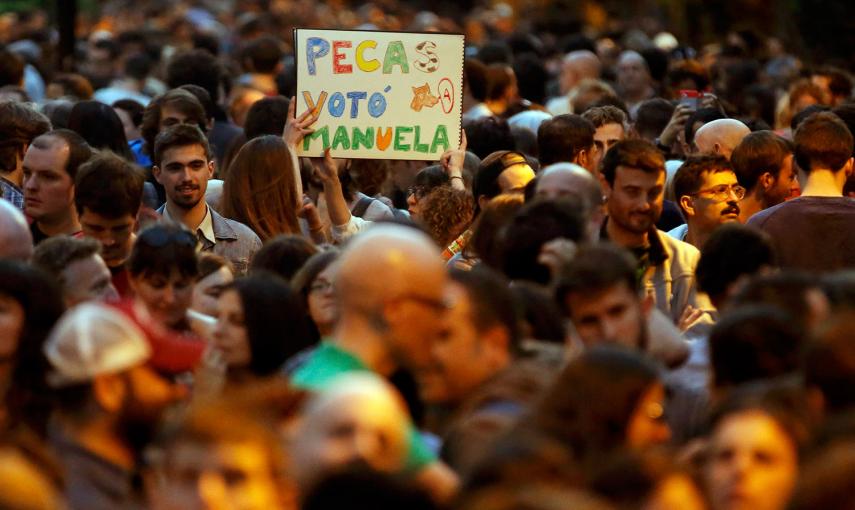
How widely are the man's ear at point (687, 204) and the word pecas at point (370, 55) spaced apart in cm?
194

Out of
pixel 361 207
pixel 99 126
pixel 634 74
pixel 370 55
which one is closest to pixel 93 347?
pixel 361 207

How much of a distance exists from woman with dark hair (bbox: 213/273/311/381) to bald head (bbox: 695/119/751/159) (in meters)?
5.42

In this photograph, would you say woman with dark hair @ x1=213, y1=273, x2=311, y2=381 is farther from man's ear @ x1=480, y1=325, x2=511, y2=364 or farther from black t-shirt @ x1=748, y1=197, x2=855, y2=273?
black t-shirt @ x1=748, y1=197, x2=855, y2=273

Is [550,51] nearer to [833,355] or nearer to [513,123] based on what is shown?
[513,123]

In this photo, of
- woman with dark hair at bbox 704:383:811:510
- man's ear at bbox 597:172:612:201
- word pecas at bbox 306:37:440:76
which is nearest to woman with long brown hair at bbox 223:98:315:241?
word pecas at bbox 306:37:440:76

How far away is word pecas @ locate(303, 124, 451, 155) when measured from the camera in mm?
11805

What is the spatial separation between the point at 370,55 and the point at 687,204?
227 centimetres

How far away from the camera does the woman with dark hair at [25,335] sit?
6.86 meters

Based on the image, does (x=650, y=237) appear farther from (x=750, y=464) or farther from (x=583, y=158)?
(x=750, y=464)

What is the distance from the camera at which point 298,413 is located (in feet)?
19.8

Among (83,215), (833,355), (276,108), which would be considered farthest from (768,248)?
(276,108)

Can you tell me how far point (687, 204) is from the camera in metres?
10.8

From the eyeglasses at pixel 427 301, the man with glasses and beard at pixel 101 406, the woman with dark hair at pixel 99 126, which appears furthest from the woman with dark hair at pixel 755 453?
the woman with dark hair at pixel 99 126

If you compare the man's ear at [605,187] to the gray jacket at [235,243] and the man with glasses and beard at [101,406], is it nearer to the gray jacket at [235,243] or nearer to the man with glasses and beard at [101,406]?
the gray jacket at [235,243]
